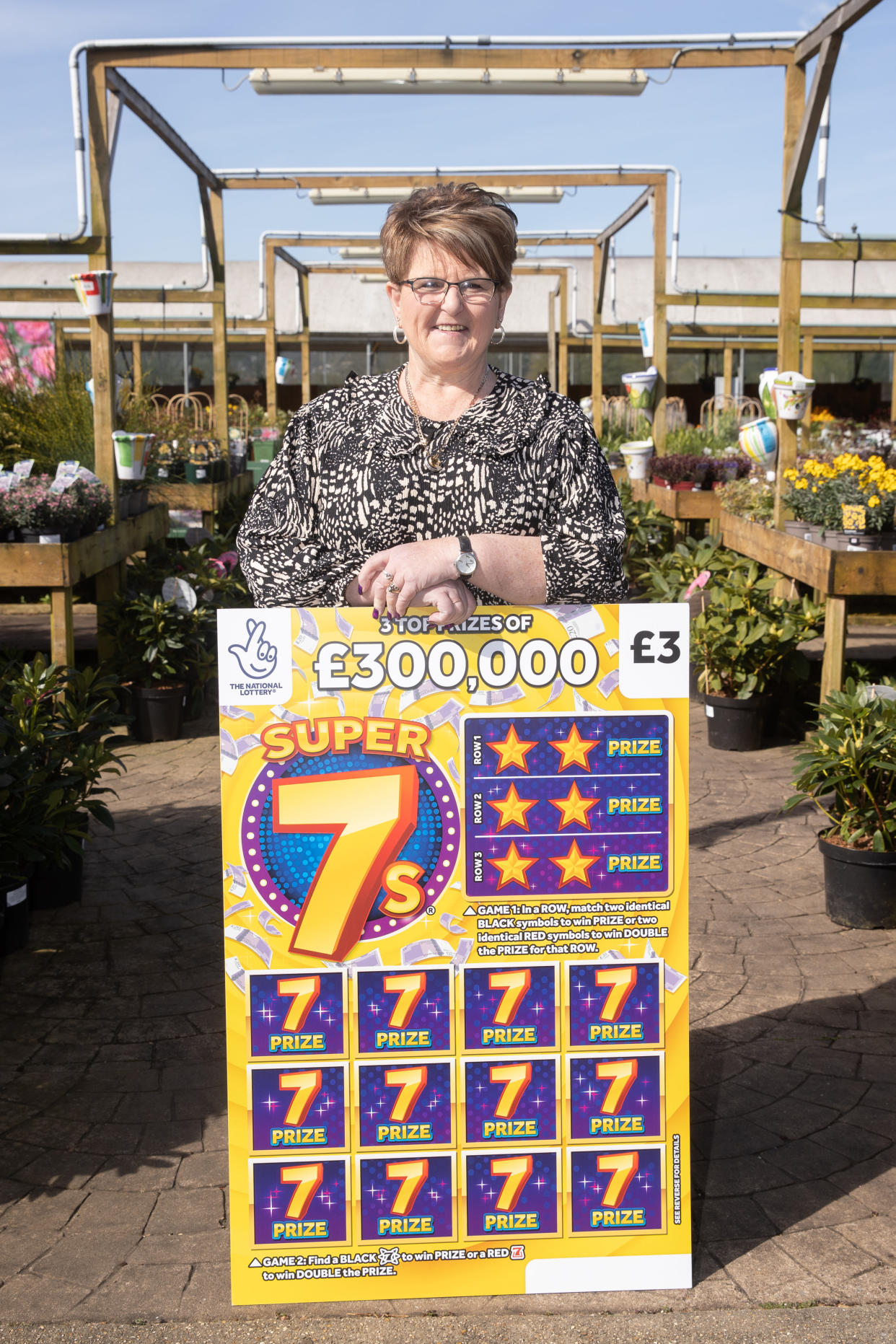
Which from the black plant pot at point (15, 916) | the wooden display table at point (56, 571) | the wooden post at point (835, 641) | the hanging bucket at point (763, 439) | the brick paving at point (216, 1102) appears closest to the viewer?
the brick paving at point (216, 1102)

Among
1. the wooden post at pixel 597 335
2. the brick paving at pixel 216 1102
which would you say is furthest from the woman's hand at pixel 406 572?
the wooden post at pixel 597 335

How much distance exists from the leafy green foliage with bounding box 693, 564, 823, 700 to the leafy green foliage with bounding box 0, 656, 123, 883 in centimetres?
292

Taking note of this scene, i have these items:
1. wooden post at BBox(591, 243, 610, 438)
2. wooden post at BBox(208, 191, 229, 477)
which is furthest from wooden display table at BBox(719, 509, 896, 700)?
wooden post at BBox(591, 243, 610, 438)

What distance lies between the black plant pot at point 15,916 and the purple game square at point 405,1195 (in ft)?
5.74

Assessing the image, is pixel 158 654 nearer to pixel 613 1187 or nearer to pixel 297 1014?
pixel 297 1014

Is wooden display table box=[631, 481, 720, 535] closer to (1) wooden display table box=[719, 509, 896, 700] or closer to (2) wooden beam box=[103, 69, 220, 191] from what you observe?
(1) wooden display table box=[719, 509, 896, 700]

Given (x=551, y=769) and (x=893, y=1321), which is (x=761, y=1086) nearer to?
(x=893, y=1321)

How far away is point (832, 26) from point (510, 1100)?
544 cm

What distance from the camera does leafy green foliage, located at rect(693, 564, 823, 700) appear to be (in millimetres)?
5922

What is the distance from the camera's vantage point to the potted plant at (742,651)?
592cm

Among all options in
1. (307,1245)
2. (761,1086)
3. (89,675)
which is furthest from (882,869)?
(89,675)

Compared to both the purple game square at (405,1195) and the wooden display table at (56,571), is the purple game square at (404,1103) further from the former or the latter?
the wooden display table at (56,571)

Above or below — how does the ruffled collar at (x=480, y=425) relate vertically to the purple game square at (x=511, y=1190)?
above

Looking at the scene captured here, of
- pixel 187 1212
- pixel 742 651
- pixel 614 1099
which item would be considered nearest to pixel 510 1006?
pixel 614 1099
